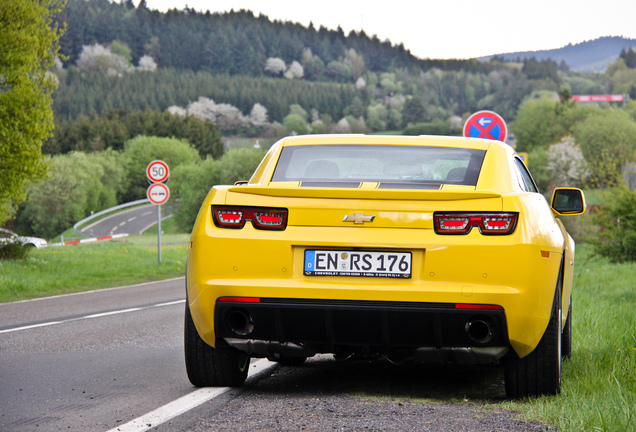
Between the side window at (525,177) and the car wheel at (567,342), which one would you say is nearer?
the side window at (525,177)

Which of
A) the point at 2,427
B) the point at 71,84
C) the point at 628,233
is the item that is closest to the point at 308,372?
the point at 2,427

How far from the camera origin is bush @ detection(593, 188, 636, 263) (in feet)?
61.8

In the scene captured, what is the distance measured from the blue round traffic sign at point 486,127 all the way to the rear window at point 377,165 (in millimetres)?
9527

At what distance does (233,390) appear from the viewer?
4.99m

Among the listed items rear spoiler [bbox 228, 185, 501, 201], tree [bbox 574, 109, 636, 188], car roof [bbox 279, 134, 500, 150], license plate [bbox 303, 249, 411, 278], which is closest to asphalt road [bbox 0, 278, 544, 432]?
license plate [bbox 303, 249, 411, 278]

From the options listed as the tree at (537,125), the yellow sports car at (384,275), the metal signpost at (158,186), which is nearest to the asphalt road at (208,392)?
the yellow sports car at (384,275)

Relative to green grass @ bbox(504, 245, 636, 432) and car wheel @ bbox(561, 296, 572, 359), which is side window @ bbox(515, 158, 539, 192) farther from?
green grass @ bbox(504, 245, 636, 432)

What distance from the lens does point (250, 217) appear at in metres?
4.48

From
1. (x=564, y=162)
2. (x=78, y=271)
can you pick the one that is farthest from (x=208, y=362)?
(x=564, y=162)

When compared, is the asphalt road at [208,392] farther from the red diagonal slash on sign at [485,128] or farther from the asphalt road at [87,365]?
the red diagonal slash on sign at [485,128]

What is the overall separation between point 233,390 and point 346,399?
2.62 ft

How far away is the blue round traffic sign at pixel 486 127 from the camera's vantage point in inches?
574

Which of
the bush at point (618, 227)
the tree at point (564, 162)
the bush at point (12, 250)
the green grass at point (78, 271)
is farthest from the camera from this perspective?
the tree at point (564, 162)

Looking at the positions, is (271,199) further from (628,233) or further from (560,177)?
(560,177)
